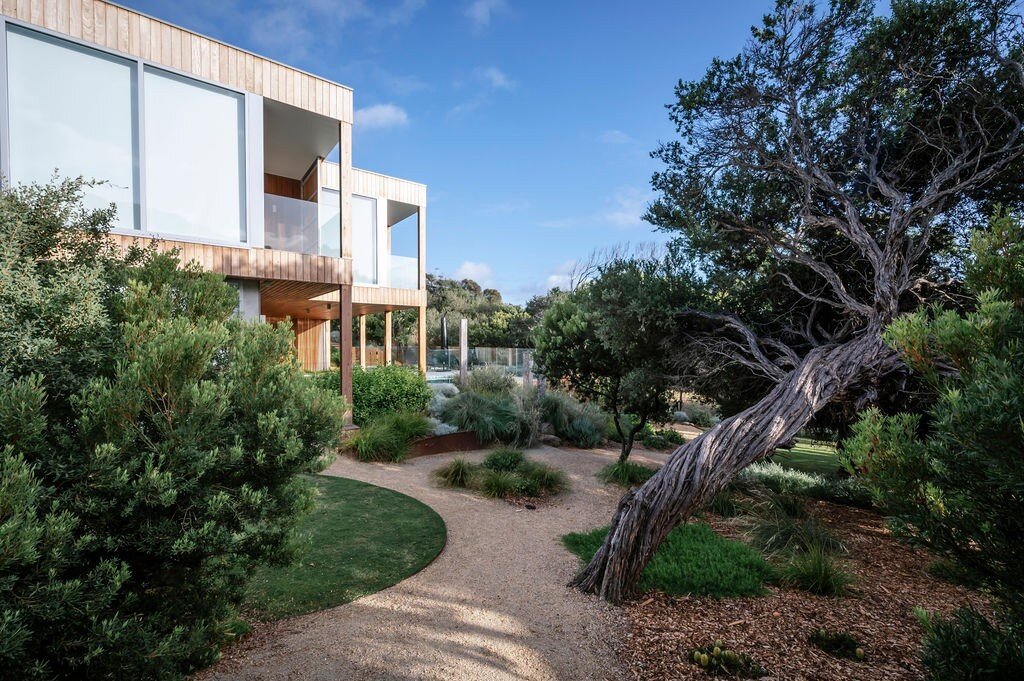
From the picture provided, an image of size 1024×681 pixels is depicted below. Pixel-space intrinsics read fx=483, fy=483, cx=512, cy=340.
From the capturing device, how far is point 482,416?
9.79 meters

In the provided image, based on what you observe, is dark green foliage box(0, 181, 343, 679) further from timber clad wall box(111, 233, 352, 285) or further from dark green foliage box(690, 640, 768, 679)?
timber clad wall box(111, 233, 352, 285)

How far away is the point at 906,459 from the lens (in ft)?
6.10

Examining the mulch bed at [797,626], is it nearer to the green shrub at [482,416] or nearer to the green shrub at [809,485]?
the green shrub at [809,485]

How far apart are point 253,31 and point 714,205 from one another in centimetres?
891

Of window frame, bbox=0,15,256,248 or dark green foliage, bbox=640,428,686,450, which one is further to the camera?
dark green foliage, bbox=640,428,686,450

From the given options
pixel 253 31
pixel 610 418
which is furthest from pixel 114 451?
pixel 610 418

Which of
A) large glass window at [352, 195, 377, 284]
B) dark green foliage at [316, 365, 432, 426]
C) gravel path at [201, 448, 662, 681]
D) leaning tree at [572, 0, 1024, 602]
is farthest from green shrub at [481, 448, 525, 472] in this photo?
large glass window at [352, 195, 377, 284]

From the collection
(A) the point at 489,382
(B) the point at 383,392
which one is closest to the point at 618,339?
(B) the point at 383,392

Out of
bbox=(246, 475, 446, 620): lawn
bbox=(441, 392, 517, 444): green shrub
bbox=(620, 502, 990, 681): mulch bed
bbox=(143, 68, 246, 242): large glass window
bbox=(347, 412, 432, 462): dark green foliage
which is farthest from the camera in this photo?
bbox=(441, 392, 517, 444): green shrub

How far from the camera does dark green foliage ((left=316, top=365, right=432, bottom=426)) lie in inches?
383

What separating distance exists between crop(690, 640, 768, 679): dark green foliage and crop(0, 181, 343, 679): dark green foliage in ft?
8.16

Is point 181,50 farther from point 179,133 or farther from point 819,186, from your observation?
point 819,186

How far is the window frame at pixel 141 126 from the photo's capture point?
6.26 meters

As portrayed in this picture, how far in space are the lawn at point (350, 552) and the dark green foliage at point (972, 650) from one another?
115 inches
